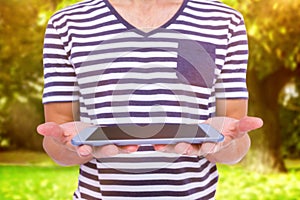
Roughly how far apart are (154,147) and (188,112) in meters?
0.11

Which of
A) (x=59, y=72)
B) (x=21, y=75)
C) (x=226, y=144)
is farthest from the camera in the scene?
(x=21, y=75)

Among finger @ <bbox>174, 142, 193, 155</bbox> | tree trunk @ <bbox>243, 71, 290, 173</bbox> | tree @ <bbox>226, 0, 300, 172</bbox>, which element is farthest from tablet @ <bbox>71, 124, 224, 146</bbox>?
tree trunk @ <bbox>243, 71, 290, 173</bbox>

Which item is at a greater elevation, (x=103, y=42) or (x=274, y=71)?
(x=103, y=42)

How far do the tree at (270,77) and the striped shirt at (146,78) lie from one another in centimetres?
524

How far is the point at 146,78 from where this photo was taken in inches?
47.3

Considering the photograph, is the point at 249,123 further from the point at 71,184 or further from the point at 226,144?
the point at 71,184

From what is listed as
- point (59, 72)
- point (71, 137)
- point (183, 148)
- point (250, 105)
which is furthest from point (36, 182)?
point (183, 148)

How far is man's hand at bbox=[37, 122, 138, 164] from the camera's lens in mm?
1029

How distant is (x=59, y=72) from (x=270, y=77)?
6389 mm

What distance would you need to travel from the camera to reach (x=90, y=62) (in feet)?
4.02

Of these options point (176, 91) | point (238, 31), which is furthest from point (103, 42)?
point (238, 31)

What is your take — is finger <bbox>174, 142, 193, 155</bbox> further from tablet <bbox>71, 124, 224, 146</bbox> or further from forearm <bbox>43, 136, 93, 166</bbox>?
forearm <bbox>43, 136, 93, 166</bbox>

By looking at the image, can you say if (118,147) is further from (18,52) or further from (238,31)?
(18,52)

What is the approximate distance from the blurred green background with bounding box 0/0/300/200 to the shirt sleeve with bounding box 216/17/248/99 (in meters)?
4.35
